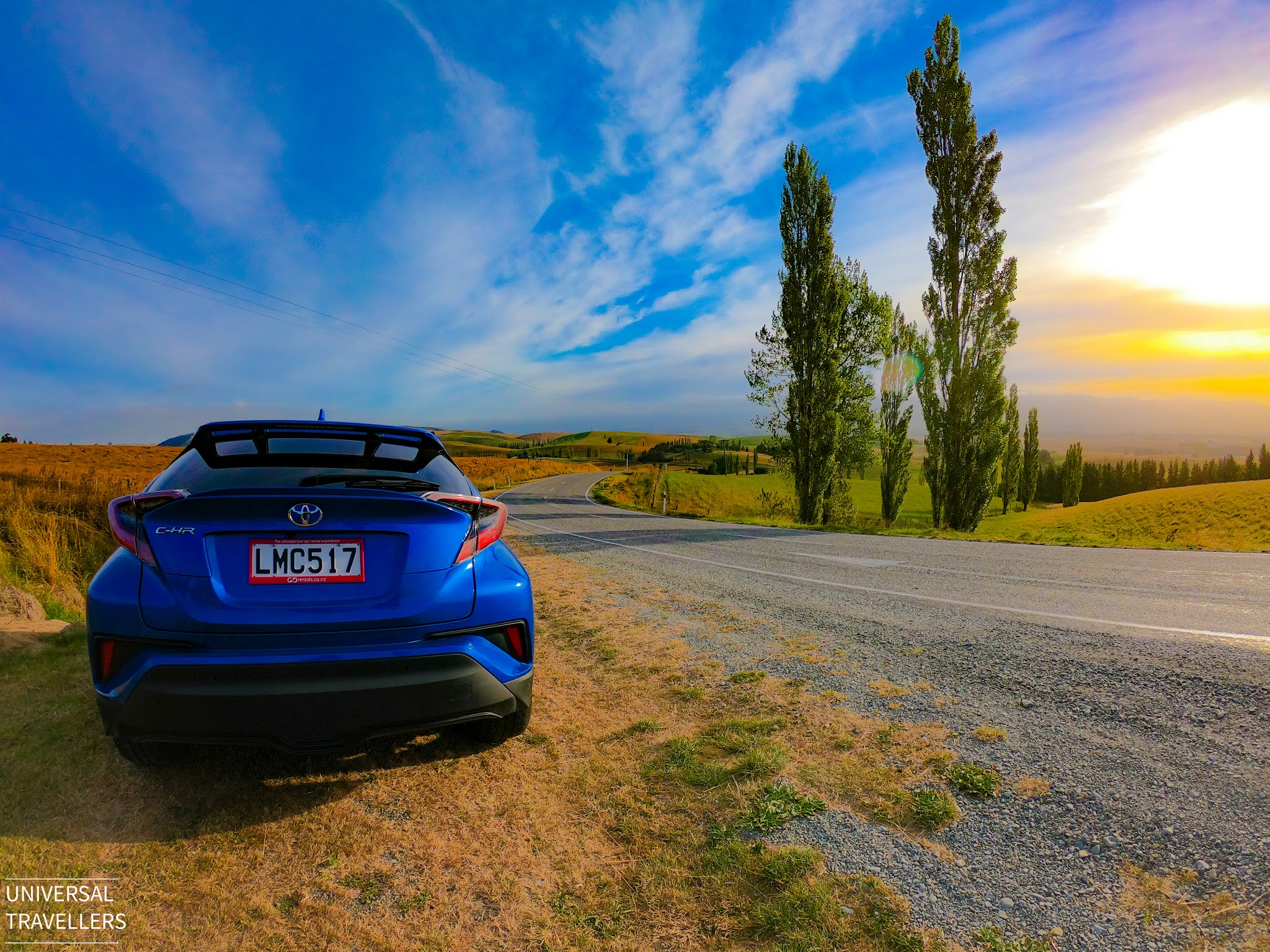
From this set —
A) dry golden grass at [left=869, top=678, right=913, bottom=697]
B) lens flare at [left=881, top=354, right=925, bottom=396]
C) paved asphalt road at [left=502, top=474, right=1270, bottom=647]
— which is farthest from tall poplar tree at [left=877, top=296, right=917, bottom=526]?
dry golden grass at [left=869, top=678, right=913, bottom=697]

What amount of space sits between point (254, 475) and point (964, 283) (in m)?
21.5

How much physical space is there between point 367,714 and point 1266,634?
20.2 feet

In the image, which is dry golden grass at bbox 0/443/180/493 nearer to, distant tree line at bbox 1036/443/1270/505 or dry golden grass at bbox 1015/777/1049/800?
dry golden grass at bbox 1015/777/1049/800

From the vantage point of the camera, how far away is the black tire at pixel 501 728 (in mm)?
2609

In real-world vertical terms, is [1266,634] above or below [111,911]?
above

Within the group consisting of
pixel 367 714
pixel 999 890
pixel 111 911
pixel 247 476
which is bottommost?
pixel 111 911

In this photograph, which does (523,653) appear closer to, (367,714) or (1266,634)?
(367,714)

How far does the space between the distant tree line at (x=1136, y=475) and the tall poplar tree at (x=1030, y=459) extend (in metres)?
13.8

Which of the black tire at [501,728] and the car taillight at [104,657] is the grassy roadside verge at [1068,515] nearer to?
the black tire at [501,728]

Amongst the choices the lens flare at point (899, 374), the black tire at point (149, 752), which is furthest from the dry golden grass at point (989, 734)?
the lens flare at point (899, 374)

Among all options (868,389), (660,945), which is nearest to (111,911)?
(660,945)

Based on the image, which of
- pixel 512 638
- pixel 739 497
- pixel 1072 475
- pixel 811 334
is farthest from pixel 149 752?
pixel 1072 475

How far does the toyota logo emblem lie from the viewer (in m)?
2.26

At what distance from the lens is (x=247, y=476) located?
2498 mm
